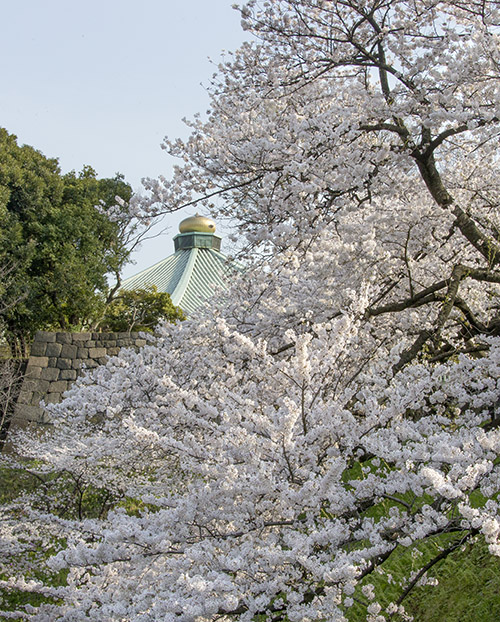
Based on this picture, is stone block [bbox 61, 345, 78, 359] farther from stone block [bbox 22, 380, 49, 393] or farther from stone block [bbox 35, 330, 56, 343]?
stone block [bbox 22, 380, 49, 393]

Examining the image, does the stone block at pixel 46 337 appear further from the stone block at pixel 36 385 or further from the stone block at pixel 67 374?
the stone block at pixel 36 385

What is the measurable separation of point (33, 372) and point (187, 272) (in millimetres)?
18294

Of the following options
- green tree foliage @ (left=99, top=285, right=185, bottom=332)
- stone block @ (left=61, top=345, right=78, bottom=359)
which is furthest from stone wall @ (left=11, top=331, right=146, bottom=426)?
green tree foliage @ (left=99, top=285, right=185, bottom=332)

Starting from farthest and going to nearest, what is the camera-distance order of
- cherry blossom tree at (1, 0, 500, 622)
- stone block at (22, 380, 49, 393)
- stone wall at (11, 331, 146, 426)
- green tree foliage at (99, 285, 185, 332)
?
green tree foliage at (99, 285, 185, 332) < stone block at (22, 380, 49, 393) < stone wall at (11, 331, 146, 426) < cherry blossom tree at (1, 0, 500, 622)

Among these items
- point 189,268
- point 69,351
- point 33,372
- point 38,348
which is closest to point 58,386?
point 33,372

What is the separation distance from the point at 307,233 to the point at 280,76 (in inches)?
61.7

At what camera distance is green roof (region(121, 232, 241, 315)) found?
27.6 metres

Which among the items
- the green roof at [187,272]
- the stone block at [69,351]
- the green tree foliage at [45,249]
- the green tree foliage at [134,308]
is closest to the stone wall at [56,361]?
the stone block at [69,351]

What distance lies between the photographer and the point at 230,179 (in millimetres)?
4656

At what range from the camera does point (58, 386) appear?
1121cm

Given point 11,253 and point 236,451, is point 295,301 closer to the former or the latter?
point 236,451

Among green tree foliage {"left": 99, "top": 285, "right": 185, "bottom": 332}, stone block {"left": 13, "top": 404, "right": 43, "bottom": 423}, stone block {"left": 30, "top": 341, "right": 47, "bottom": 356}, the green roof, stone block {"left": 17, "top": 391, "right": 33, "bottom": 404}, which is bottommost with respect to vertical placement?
stone block {"left": 13, "top": 404, "right": 43, "bottom": 423}

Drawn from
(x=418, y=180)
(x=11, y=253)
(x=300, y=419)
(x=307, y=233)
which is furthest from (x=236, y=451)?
(x=11, y=253)

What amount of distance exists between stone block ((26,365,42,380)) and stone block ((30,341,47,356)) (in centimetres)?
26
